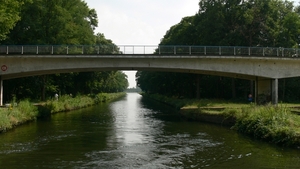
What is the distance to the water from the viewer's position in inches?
566

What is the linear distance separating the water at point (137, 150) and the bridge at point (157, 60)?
11337 mm

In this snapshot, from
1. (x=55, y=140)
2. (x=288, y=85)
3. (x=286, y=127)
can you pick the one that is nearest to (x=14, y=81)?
(x=55, y=140)

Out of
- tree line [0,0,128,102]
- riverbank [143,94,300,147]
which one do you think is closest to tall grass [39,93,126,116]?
tree line [0,0,128,102]

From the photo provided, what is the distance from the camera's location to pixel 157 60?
116 feet

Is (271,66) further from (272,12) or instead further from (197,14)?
(197,14)

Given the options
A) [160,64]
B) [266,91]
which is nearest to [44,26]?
[160,64]

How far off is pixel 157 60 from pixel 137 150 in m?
19.3

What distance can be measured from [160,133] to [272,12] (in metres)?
33.1

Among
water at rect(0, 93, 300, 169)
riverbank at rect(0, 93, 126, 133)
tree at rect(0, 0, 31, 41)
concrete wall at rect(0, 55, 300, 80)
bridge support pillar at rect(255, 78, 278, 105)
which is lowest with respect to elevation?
water at rect(0, 93, 300, 169)

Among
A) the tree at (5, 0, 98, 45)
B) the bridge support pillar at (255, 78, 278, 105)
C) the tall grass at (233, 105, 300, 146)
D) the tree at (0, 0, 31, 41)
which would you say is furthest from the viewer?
the tree at (5, 0, 98, 45)

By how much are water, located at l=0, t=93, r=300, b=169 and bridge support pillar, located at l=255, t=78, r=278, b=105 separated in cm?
1728

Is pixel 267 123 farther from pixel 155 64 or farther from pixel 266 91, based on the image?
pixel 266 91

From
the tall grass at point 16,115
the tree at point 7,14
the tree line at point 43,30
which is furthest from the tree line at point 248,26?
the tall grass at point 16,115

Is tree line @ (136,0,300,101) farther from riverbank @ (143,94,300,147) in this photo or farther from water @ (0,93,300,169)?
water @ (0,93,300,169)
